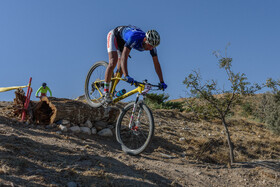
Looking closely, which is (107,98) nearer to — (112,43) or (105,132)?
(112,43)

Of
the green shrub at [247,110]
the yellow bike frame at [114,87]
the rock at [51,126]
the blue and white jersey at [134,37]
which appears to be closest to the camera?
the blue and white jersey at [134,37]

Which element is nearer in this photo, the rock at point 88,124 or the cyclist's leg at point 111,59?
the cyclist's leg at point 111,59

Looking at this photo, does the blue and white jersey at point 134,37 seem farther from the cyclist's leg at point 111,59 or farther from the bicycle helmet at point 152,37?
the cyclist's leg at point 111,59

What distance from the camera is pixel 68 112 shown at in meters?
7.22

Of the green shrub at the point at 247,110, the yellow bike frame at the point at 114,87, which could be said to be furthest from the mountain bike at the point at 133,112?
the green shrub at the point at 247,110

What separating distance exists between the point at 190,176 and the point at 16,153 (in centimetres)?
318

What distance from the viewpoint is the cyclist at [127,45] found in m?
5.28

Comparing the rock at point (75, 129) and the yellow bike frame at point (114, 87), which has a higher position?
the yellow bike frame at point (114, 87)

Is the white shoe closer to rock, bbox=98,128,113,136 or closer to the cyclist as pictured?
the cyclist

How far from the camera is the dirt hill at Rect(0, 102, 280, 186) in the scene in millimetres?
3719

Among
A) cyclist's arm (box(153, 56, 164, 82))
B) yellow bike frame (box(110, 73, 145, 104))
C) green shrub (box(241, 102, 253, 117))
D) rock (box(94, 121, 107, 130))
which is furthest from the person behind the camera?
green shrub (box(241, 102, 253, 117))

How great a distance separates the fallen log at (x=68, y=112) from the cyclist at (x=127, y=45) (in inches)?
66.2

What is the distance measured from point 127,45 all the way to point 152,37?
585mm

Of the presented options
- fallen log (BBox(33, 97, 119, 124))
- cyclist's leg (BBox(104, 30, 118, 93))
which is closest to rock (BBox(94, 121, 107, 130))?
fallen log (BBox(33, 97, 119, 124))
